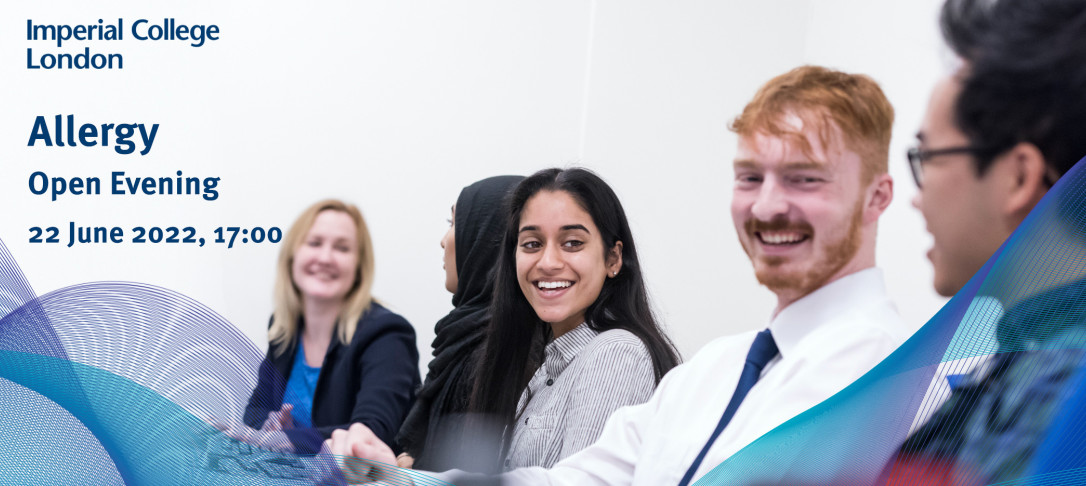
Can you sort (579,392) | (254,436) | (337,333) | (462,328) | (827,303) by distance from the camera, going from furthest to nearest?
1. (337,333)
2. (462,328)
3. (579,392)
4. (254,436)
5. (827,303)

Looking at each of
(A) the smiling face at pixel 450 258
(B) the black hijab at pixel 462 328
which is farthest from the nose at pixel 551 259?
(A) the smiling face at pixel 450 258

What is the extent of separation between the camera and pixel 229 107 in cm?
147

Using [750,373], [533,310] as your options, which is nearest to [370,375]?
[533,310]

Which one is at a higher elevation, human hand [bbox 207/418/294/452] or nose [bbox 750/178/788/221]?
nose [bbox 750/178/788/221]

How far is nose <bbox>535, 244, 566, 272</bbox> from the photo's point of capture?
3.53 feet

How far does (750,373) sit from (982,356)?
0.19m

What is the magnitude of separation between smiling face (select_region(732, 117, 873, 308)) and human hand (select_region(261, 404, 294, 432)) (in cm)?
47

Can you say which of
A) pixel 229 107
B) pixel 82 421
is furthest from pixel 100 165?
pixel 82 421

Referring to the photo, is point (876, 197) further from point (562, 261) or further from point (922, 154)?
point (562, 261)

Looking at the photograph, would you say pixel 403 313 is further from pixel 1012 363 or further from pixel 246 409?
pixel 1012 363

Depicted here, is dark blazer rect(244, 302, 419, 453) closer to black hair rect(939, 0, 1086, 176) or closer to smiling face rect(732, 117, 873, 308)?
smiling face rect(732, 117, 873, 308)

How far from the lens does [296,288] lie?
1.45 m

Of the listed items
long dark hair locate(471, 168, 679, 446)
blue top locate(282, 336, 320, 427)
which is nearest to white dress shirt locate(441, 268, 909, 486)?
long dark hair locate(471, 168, 679, 446)

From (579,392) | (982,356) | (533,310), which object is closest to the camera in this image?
(982,356)
